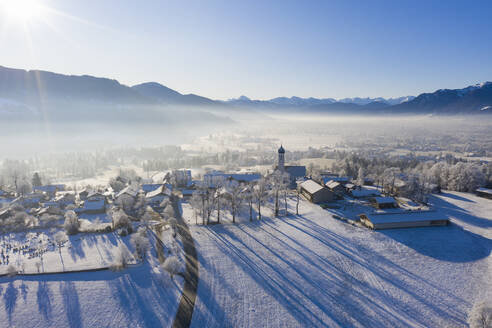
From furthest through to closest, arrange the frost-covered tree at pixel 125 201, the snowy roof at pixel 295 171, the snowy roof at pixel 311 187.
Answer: the snowy roof at pixel 295 171 < the snowy roof at pixel 311 187 < the frost-covered tree at pixel 125 201

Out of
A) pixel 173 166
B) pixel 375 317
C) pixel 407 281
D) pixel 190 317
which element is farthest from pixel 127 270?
pixel 173 166

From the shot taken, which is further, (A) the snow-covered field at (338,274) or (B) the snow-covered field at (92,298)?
(A) the snow-covered field at (338,274)

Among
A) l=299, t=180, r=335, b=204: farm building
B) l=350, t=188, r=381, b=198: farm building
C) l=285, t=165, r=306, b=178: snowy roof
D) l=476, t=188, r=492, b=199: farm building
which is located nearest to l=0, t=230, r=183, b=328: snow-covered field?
l=299, t=180, r=335, b=204: farm building

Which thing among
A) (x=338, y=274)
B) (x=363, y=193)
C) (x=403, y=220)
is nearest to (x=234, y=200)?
(x=338, y=274)

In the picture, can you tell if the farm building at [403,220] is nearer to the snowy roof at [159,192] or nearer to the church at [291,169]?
Result: the church at [291,169]

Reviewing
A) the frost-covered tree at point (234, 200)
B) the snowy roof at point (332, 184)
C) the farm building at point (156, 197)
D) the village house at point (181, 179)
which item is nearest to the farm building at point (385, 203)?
the snowy roof at point (332, 184)

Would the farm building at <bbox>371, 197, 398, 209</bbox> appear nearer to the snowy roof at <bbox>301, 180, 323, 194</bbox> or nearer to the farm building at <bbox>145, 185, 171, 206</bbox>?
the snowy roof at <bbox>301, 180, 323, 194</bbox>
